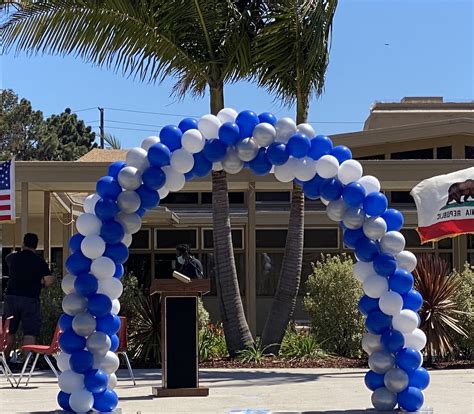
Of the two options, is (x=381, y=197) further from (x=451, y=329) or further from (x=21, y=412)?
(x=451, y=329)

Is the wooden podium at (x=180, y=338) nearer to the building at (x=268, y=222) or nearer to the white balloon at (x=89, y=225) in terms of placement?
the white balloon at (x=89, y=225)

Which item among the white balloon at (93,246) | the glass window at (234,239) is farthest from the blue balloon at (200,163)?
the glass window at (234,239)

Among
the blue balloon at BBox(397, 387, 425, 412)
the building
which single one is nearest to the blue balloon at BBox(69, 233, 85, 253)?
the blue balloon at BBox(397, 387, 425, 412)

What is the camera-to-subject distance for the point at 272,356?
14844mm

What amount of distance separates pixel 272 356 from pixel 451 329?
300cm

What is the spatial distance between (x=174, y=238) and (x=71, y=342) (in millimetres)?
16468

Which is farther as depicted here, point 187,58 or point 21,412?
point 187,58

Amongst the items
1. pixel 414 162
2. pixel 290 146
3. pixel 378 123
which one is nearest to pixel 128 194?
pixel 290 146

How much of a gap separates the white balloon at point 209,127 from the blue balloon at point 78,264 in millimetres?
1823

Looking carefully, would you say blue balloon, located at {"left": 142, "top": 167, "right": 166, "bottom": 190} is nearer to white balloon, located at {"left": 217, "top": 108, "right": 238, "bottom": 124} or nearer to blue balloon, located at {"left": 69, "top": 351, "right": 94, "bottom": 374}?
white balloon, located at {"left": 217, "top": 108, "right": 238, "bottom": 124}

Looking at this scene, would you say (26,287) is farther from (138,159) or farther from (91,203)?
(138,159)

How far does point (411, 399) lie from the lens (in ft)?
29.6

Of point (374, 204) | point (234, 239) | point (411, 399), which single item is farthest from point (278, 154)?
point (234, 239)

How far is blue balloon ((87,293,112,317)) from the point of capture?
9078 millimetres
